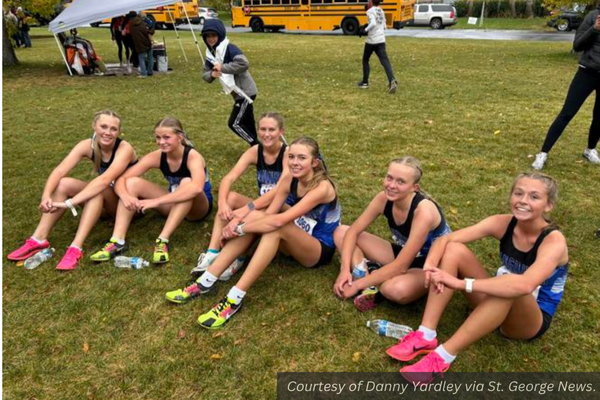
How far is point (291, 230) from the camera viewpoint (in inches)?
117

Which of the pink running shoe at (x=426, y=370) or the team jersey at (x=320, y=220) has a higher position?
the team jersey at (x=320, y=220)

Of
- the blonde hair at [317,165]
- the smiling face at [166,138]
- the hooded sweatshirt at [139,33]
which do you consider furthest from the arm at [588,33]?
the hooded sweatshirt at [139,33]

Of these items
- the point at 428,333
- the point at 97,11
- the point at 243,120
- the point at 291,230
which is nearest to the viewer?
the point at 428,333

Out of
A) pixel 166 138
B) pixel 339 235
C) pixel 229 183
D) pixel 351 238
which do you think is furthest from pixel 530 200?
pixel 166 138

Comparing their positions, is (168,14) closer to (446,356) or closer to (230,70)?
(230,70)

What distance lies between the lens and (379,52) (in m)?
9.11

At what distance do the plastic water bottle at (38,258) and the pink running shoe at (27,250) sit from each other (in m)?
0.05

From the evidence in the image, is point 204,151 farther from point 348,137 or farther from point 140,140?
point 348,137

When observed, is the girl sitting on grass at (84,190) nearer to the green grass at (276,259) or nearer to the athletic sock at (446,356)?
A: the green grass at (276,259)

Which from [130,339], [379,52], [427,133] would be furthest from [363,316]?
[379,52]

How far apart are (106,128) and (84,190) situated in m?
0.54

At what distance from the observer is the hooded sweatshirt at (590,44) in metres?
4.58

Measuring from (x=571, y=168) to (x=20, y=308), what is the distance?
5652 millimetres

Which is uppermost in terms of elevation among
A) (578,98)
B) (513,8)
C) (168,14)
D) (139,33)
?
(168,14)
